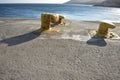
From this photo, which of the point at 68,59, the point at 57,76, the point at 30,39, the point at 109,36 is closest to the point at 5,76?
the point at 57,76

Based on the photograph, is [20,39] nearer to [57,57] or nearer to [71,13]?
[57,57]

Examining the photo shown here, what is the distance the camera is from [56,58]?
3.85 meters

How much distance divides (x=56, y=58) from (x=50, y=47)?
730 millimetres

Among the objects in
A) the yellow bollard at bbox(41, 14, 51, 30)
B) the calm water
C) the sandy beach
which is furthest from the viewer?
the calm water

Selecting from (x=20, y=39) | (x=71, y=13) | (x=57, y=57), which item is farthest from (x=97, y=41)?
(x=71, y=13)

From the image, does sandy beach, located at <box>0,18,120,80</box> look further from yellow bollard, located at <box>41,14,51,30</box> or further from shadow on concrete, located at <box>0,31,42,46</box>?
yellow bollard, located at <box>41,14,51,30</box>

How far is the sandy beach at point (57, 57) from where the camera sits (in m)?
3.16

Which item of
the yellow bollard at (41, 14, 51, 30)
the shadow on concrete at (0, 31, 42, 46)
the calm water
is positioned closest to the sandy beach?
the shadow on concrete at (0, 31, 42, 46)

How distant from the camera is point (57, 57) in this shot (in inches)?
154

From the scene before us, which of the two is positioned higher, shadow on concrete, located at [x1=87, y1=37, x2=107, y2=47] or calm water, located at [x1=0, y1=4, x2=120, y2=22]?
shadow on concrete, located at [x1=87, y1=37, x2=107, y2=47]

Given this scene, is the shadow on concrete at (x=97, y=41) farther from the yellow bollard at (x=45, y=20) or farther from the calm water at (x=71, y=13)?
the calm water at (x=71, y=13)

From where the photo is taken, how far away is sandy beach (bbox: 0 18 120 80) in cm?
316

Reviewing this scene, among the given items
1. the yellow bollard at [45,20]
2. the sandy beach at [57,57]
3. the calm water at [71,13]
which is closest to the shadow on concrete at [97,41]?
the sandy beach at [57,57]

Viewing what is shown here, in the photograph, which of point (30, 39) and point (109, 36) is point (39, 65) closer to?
point (30, 39)
